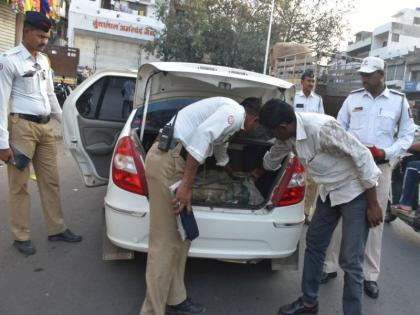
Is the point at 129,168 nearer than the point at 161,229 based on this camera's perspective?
No

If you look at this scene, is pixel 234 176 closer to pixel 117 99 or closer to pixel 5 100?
pixel 117 99

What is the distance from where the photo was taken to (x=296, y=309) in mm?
3193

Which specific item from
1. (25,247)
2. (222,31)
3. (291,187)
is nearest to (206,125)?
(291,187)

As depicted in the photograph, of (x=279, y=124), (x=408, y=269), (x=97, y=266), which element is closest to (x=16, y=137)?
(x=97, y=266)

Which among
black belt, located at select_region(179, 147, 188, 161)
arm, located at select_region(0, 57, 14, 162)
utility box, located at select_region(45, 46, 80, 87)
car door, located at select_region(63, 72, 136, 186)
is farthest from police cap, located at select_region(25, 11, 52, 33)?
utility box, located at select_region(45, 46, 80, 87)

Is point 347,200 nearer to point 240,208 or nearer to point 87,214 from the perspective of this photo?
point 240,208

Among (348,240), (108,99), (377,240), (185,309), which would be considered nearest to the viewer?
(348,240)

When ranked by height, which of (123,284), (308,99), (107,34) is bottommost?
(123,284)

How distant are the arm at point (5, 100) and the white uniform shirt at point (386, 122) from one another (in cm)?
285

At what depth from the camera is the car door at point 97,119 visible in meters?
4.45

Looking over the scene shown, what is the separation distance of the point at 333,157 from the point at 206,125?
0.85 m

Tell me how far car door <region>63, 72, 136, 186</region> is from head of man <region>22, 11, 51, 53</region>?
0.74 m

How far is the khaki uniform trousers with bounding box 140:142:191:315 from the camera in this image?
106 inches

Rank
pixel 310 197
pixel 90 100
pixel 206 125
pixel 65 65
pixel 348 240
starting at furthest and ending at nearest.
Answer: pixel 65 65
pixel 310 197
pixel 90 100
pixel 348 240
pixel 206 125
